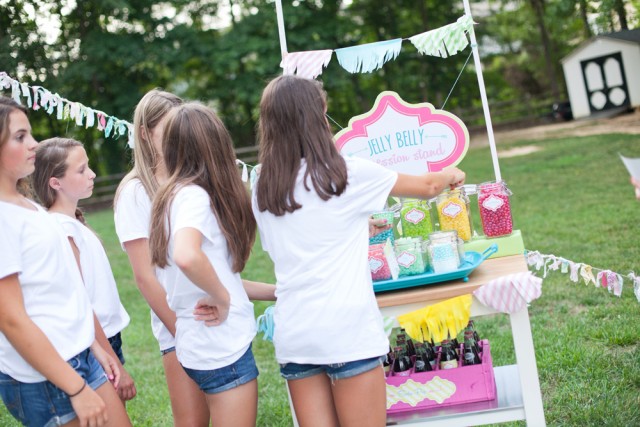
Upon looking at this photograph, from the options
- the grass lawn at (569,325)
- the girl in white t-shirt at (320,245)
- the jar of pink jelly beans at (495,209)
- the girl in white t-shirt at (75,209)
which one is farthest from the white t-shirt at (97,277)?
the grass lawn at (569,325)

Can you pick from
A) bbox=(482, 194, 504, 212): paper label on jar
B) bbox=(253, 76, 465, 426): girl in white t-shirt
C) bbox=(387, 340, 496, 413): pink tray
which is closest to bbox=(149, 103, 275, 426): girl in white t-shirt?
bbox=(253, 76, 465, 426): girl in white t-shirt

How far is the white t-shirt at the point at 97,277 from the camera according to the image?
8.80 feet

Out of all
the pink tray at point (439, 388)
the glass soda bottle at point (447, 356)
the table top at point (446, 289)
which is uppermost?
the table top at point (446, 289)

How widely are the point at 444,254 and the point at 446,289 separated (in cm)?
14

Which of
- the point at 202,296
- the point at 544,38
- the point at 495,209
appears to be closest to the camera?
the point at 202,296

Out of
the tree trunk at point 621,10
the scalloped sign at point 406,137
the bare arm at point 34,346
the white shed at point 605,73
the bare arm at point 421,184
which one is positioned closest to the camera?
the bare arm at point 34,346

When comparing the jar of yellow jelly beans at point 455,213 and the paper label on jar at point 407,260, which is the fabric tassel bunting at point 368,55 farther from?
the paper label on jar at point 407,260

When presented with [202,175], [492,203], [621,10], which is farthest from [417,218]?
[621,10]

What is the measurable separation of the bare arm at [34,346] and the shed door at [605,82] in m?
18.3

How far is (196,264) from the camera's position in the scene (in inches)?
84.7

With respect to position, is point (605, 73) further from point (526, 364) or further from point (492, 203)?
point (526, 364)

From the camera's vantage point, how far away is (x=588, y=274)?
3740 millimetres

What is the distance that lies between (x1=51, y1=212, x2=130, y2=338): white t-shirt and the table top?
0.91 metres

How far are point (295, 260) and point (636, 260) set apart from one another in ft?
14.3
